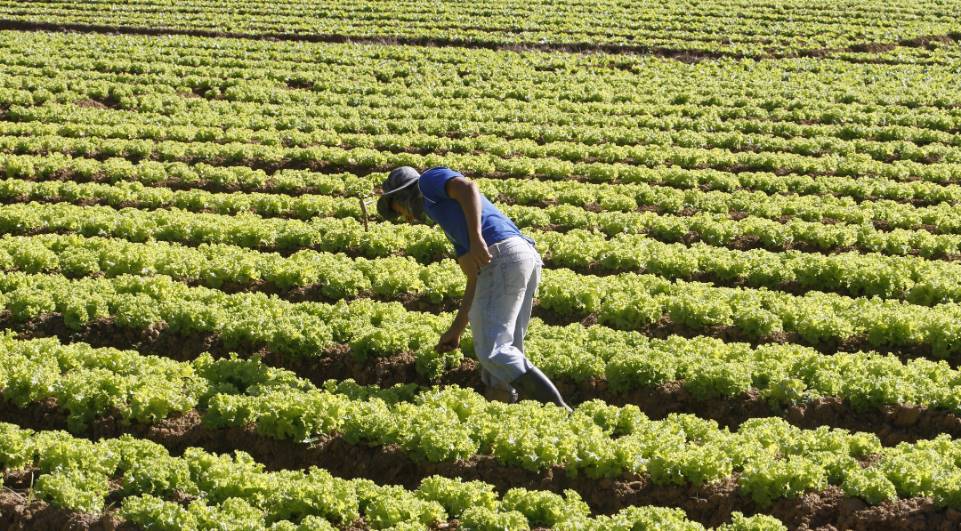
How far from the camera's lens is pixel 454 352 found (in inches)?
438

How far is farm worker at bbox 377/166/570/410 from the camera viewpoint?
9000 millimetres

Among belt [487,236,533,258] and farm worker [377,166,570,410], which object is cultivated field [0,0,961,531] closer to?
farm worker [377,166,570,410]

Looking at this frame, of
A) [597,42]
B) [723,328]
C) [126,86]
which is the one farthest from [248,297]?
[597,42]

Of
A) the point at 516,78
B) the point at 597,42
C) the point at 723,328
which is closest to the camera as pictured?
the point at 723,328

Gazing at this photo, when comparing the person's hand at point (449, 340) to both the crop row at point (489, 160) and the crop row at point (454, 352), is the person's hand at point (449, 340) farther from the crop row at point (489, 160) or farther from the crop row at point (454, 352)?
the crop row at point (489, 160)

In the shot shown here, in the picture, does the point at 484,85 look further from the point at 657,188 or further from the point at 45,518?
the point at 45,518

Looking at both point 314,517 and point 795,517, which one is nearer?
point 314,517

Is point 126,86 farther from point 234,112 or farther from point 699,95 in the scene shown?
point 699,95

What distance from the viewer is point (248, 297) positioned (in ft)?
41.7

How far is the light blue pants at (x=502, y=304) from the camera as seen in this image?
920cm

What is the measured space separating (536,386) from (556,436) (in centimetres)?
57

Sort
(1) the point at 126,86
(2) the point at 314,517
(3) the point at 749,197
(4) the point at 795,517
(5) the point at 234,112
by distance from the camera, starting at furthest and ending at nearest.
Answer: (1) the point at 126,86, (5) the point at 234,112, (3) the point at 749,197, (4) the point at 795,517, (2) the point at 314,517

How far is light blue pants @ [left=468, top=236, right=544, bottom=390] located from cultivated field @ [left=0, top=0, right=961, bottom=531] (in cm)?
56

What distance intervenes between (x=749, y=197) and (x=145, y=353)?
11.1m
